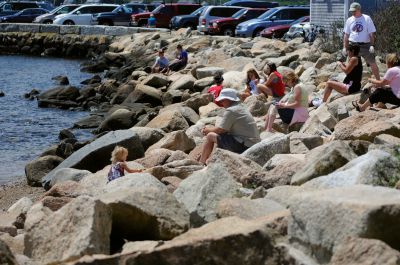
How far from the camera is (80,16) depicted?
54.2 meters

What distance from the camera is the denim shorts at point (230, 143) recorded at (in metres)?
12.0

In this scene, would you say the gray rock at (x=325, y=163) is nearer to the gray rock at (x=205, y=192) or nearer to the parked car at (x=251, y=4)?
the gray rock at (x=205, y=192)

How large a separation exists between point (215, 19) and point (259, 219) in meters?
35.7

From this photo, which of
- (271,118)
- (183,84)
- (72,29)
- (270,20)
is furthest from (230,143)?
(72,29)

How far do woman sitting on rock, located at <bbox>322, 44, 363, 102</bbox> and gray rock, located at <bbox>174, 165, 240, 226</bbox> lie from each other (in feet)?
23.6

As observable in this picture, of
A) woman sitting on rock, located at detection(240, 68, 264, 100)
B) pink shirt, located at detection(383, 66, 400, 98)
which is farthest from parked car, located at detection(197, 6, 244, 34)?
pink shirt, located at detection(383, 66, 400, 98)

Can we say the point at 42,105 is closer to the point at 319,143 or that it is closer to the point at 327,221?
the point at 319,143

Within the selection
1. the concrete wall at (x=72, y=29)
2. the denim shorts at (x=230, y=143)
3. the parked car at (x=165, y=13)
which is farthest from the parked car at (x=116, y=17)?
the denim shorts at (x=230, y=143)

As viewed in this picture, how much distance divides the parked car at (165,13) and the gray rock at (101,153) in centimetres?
3477

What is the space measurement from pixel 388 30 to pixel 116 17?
108 ft

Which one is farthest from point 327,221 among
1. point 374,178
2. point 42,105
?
point 42,105

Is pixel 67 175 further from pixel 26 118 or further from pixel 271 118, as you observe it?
pixel 26 118

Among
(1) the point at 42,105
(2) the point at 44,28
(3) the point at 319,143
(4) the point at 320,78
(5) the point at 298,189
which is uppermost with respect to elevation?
(5) the point at 298,189

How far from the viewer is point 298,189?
784cm
